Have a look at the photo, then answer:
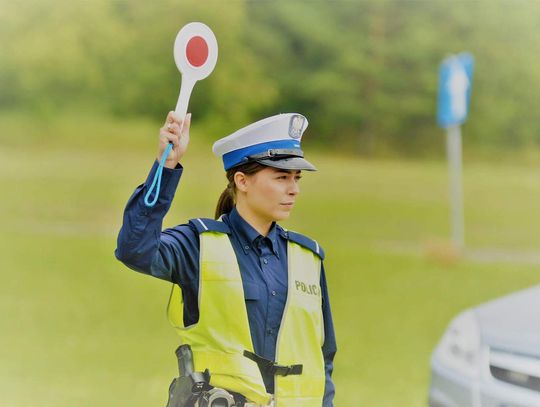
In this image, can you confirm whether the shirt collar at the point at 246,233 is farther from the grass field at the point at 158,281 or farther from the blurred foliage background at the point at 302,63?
the blurred foliage background at the point at 302,63

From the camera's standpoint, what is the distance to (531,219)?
19016 mm

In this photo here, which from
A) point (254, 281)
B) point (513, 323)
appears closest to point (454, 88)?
point (513, 323)

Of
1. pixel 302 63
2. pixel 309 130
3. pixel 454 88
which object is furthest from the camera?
pixel 302 63

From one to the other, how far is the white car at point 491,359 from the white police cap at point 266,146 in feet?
5.81

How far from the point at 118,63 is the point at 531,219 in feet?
28.4

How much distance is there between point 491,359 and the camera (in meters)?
4.14

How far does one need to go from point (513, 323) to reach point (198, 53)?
2216mm

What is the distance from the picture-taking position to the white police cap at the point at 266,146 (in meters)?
2.60

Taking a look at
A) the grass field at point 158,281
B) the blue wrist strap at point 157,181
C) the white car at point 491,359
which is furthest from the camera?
the grass field at point 158,281

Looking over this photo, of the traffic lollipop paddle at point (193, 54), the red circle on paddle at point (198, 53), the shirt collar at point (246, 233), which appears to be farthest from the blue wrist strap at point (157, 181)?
the shirt collar at point (246, 233)

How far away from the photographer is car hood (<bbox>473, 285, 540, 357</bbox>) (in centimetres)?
407

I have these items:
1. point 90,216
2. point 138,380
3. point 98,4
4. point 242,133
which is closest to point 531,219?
point 90,216

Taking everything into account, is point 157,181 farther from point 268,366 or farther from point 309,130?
point 309,130

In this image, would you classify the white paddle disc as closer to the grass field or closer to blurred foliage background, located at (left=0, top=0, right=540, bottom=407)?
the grass field
